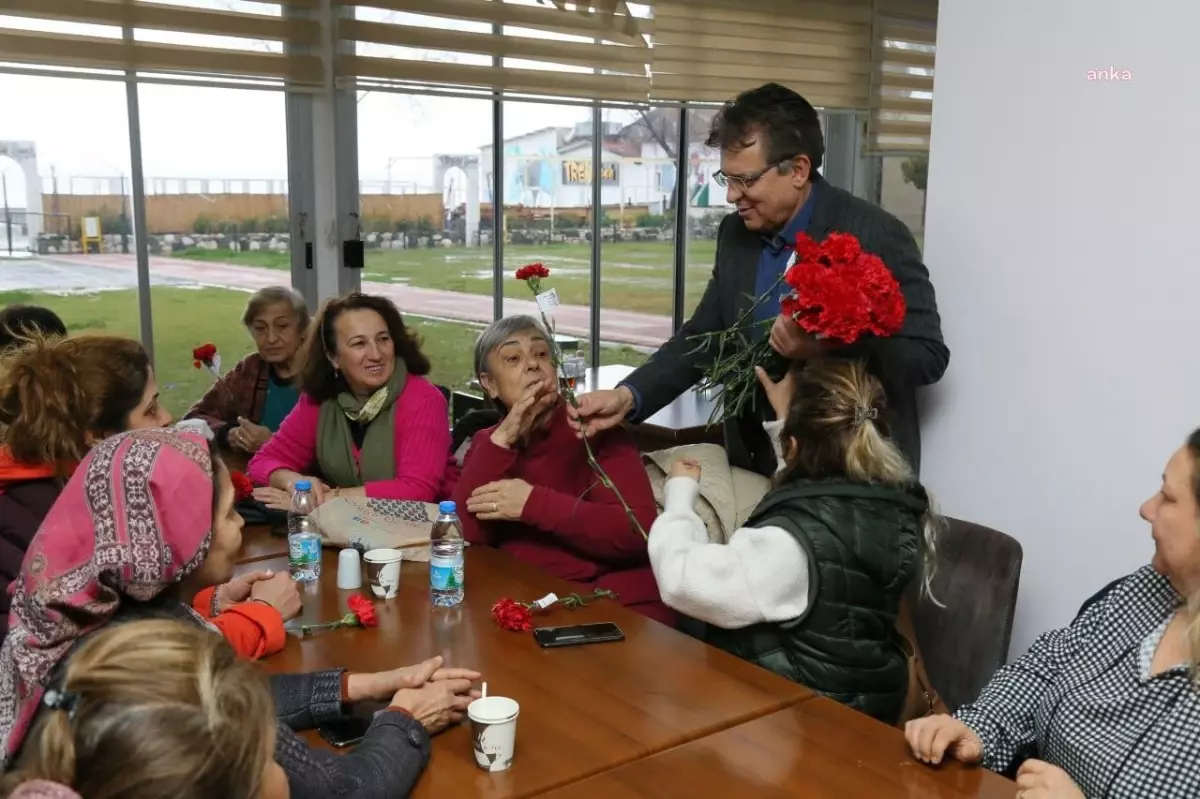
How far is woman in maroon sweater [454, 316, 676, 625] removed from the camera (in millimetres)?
2451

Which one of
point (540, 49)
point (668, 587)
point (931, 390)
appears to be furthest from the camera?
point (540, 49)

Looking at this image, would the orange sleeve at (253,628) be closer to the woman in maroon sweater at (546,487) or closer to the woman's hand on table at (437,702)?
the woman's hand on table at (437,702)

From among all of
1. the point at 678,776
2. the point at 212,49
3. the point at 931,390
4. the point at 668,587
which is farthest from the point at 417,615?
the point at 212,49

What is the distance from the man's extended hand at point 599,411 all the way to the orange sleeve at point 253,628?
3.01 feet

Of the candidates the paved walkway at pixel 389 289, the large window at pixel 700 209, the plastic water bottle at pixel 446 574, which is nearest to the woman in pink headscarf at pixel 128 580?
the plastic water bottle at pixel 446 574

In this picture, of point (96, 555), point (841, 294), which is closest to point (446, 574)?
point (96, 555)

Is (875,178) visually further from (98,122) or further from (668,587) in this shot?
(668,587)

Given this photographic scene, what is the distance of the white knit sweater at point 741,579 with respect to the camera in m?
1.87

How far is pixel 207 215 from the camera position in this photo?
4094 millimetres

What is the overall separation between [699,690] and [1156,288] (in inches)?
50.1

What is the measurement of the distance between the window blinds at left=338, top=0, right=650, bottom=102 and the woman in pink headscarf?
2.83m

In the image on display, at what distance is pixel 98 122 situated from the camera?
383 cm

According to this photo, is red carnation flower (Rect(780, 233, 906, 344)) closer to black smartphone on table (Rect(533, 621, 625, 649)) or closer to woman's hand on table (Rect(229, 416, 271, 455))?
black smartphone on table (Rect(533, 621, 625, 649))

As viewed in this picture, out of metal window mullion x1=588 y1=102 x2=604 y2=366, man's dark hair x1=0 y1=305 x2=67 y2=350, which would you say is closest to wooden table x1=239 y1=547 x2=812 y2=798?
man's dark hair x1=0 y1=305 x2=67 y2=350
